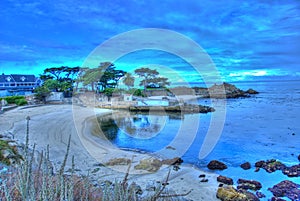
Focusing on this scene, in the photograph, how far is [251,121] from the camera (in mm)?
22734

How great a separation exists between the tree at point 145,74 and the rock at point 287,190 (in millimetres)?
35051

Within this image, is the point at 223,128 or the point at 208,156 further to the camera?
the point at 223,128

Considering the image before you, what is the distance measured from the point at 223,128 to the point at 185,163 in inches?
418

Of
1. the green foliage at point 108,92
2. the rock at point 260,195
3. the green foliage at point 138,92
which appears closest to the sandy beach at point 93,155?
the rock at point 260,195

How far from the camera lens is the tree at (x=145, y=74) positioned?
41.9 meters

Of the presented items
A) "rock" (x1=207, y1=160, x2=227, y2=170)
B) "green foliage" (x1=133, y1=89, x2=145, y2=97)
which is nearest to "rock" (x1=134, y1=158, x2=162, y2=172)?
"rock" (x1=207, y1=160, x2=227, y2=170)

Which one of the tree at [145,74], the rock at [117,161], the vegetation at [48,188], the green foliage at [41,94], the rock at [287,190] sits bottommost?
the rock at [287,190]

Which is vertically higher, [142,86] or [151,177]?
[142,86]

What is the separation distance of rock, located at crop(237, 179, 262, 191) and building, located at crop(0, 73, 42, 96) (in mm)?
37845

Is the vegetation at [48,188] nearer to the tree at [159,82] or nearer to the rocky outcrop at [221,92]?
the tree at [159,82]

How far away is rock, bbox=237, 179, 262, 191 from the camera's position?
7241 mm

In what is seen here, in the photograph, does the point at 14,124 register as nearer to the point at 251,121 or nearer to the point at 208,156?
the point at 208,156

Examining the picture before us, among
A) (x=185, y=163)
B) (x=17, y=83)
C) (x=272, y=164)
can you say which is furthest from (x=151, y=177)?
(x=17, y=83)

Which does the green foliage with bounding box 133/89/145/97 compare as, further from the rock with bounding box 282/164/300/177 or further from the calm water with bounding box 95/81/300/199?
the rock with bounding box 282/164/300/177
